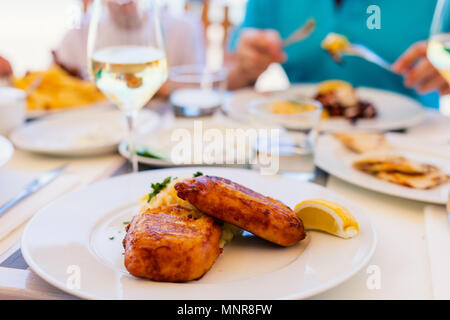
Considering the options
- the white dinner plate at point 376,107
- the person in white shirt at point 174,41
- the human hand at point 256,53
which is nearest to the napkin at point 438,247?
the white dinner plate at point 376,107

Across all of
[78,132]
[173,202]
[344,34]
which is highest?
[344,34]

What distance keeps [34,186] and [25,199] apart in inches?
2.6

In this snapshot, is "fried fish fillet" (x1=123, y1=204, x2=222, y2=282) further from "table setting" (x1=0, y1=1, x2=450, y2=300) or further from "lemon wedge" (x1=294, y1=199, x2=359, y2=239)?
"lemon wedge" (x1=294, y1=199, x2=359, y2=239)

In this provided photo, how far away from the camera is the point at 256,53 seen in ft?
8.27

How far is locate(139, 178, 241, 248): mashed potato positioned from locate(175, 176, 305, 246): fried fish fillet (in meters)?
0.05

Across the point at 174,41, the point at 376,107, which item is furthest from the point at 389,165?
the point at 174,41

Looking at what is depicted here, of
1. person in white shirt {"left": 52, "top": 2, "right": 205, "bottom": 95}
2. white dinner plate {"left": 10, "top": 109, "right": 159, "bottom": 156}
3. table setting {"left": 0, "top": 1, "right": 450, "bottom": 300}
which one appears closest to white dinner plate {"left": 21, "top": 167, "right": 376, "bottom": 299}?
table setting {"left": 0, "top": 1, "right": 450, "bottom": 300}

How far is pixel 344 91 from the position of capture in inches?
76.1

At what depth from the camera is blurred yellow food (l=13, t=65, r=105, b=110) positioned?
1.98 meters

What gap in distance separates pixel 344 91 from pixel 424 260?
1.14m

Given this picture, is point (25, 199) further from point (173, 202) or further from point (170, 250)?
point (170, 250)

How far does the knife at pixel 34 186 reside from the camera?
1098 mm
